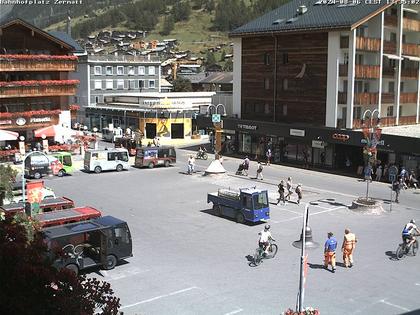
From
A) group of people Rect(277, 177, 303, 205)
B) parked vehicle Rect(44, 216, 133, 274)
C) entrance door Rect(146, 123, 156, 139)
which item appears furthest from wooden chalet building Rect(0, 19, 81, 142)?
parked vehicle Rect(44, 216, 133, 274)

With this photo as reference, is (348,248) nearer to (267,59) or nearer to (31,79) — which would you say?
(267,59)

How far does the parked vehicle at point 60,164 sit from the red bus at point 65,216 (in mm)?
19317

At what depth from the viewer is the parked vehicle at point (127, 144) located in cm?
5759

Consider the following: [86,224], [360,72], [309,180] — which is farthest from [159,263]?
[360,72]

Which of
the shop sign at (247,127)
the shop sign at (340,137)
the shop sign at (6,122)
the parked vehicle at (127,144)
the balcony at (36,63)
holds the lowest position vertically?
the parked vehicle at (127,144)

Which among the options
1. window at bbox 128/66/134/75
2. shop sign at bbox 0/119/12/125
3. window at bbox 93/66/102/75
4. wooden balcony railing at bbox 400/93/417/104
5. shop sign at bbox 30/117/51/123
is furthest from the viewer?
window at bbox 128/66/134/75

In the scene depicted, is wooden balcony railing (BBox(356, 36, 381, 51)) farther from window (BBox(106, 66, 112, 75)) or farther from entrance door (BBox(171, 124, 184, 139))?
window (BBox(106, 66, 112, 75))

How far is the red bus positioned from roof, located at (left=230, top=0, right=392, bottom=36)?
95.2 feet

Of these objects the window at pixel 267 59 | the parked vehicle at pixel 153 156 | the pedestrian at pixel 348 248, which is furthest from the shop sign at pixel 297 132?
the pedestrian at pixel 348 248

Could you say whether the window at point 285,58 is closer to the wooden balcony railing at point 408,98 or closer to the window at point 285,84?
the window at point 285,84

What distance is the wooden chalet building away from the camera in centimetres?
5412

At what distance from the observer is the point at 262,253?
23.7m

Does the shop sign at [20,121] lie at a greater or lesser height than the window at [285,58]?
lesser

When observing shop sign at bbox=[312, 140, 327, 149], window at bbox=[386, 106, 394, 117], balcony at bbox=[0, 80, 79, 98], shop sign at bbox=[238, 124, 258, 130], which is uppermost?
balcony at bbox=[0, 80, 79, 98]
